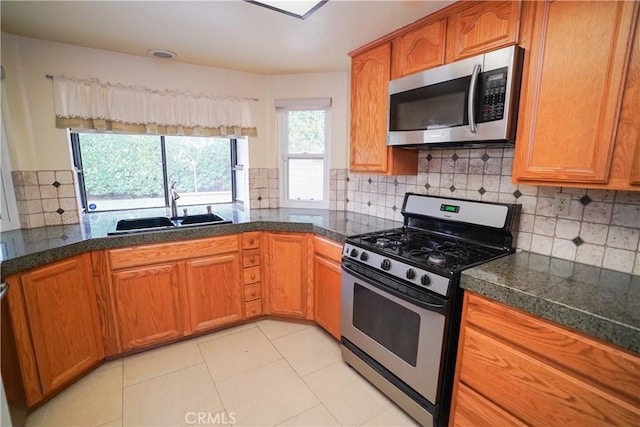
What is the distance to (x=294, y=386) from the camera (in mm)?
1867

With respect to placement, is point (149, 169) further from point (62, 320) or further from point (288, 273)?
point (288, 273)

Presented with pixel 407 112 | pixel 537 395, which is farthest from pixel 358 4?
pixel 537 395

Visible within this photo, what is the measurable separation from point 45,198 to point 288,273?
6.19 ft

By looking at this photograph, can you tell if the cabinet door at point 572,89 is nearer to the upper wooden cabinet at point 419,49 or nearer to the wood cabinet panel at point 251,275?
the upper wooden cabinet at point 419,49

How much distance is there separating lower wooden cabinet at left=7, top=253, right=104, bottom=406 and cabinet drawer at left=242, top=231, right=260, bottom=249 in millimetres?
999

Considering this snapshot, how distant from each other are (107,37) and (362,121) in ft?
6.11

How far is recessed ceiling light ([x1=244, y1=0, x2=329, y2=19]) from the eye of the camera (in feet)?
5.17

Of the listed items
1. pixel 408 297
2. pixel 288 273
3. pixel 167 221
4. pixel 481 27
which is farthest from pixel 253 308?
pixel 481 27

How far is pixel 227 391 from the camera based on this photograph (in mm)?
1826

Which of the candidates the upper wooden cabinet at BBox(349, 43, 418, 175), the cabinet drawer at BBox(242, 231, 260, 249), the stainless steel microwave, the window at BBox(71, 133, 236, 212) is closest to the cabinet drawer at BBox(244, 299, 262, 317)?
the cabinet drawer at BBox(242, 231, 260, 249)

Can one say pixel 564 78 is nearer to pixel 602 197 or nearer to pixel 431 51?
pixel 602 197

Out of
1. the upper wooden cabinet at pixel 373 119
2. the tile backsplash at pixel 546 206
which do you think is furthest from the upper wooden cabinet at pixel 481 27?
the tile backsplash at pixel 546 206

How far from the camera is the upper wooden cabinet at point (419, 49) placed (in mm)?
1707

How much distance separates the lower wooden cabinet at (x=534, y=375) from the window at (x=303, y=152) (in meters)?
1.93
